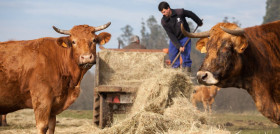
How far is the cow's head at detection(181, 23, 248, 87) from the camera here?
457 centimetres

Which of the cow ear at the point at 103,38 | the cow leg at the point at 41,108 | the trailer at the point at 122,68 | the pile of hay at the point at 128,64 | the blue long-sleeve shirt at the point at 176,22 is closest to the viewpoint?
the cow leg at the point at 41,108

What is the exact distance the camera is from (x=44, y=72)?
611cm

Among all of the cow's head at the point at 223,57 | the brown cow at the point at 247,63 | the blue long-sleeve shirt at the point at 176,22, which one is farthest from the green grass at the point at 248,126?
the blue long-sleeve shirt at the point at 176,22

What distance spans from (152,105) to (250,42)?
2775mm

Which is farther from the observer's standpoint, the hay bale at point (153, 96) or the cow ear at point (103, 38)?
the cow ear at point (103, 38)

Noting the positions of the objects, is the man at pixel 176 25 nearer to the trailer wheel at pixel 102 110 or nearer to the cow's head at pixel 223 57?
the trailer wheel at pixel 102 110

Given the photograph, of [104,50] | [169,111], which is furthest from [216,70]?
[104,50]

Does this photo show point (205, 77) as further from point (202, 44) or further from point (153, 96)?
point (153, 96)

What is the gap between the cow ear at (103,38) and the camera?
6792mm

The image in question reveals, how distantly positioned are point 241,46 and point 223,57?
27 centimetres

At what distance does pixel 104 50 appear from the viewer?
10.0m

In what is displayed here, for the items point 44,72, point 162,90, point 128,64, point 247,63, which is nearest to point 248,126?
point 128,64

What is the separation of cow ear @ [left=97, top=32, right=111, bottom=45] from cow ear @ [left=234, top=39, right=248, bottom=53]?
285cm

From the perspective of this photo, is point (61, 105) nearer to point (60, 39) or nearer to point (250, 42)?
point (60, 39)
